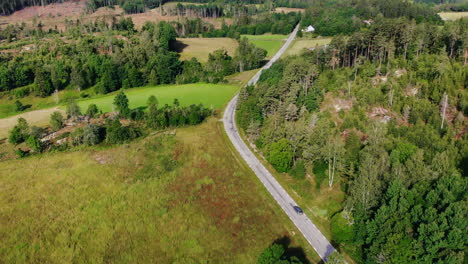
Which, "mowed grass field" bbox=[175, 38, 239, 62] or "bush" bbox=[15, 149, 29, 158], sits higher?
"mowed grass field" bbox=[175, 38, 239, 62]

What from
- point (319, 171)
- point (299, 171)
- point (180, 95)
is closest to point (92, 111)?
point (180, 95)

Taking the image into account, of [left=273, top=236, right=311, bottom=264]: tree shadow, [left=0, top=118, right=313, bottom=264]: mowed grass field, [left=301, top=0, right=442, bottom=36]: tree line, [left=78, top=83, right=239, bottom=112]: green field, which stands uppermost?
[left=301, top=0, right=442, bottom=36]: tree line

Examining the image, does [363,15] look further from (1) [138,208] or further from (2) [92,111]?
(1) [138,208]

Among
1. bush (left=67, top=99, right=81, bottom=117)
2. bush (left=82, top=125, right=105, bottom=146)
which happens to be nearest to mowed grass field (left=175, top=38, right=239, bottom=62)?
bush (left=67, top=99, right=81, bottom=117)

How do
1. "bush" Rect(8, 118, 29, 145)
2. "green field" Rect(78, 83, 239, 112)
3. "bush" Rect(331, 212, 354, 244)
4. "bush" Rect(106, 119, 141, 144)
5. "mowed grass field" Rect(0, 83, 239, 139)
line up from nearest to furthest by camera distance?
"bush" Rect(331, 212, 354, 244)
"bush" Rect(8, 118, 29, 145)
"bush" Rect(106, 119, 141, 144)
"mowed grass field" Rect(0, 83, 239, 139)
"green field" Rect(78, 83, 239, 112)

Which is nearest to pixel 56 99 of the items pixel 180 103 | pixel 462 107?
pixel 180 103

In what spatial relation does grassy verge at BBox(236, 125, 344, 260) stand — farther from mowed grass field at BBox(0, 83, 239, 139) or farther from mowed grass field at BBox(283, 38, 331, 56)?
mowed grass field at BBox(283, 38, 331, 56)
